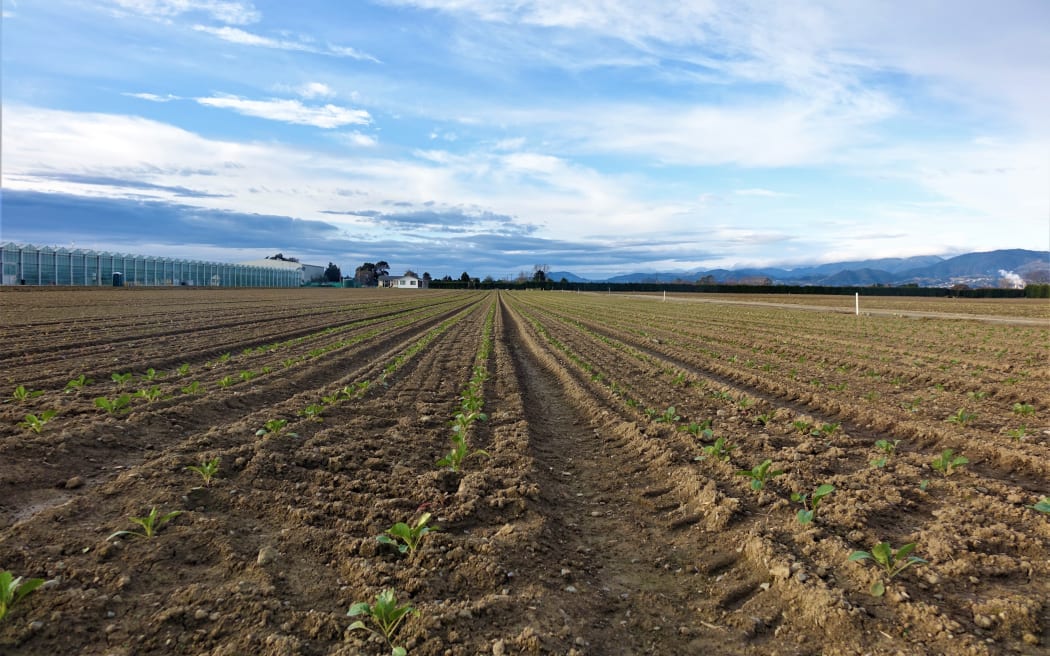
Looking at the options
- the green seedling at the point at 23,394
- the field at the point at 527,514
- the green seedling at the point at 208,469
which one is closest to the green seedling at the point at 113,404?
the field at the point at 527,514

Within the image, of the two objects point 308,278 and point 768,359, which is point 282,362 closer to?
point 768,359

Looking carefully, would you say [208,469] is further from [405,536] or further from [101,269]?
[101,269]

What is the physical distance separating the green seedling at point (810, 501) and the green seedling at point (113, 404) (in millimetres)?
8201

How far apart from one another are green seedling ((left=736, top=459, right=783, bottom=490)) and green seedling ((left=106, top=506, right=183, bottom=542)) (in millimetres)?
5185

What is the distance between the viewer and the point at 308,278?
508 ft

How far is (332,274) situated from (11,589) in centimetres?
18090

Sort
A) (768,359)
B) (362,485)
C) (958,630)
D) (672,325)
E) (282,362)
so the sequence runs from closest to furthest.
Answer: (958,630) < (362,485) < (282,362) < (768,359) < (672,325)

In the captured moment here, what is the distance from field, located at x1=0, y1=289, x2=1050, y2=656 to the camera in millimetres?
3420

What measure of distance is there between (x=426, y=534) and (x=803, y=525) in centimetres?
319

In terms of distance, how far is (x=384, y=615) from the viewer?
10.7 feet

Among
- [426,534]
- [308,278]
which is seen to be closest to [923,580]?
[426,534]

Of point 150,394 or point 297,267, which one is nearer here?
point 150,394

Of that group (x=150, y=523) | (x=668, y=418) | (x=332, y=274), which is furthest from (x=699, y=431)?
(x=332, y=274)

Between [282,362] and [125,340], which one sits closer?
[282,362]
